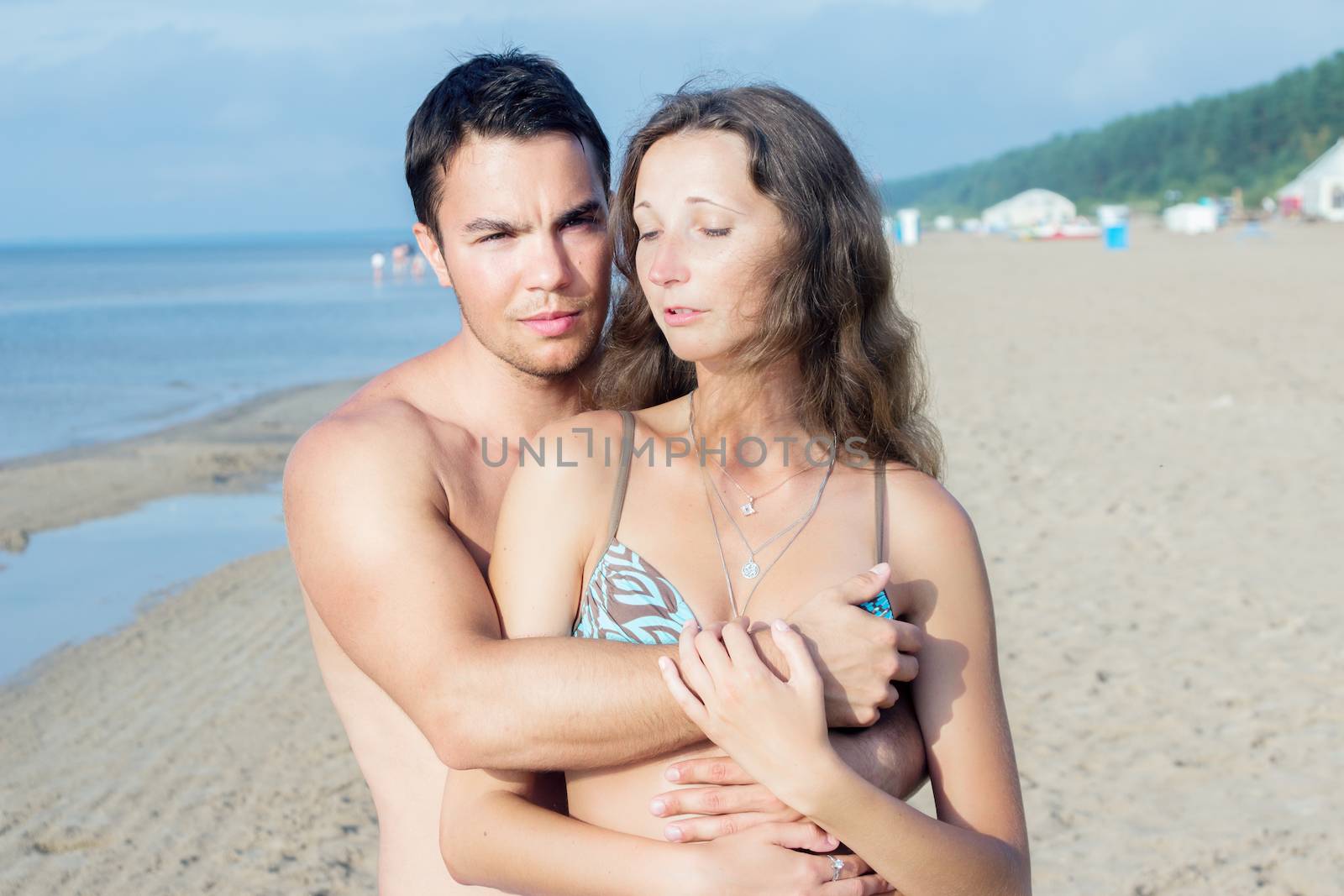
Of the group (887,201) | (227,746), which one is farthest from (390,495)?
(227,746)

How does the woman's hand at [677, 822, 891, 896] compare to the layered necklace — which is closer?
the woman's hand at [677, 822, 891, 896]

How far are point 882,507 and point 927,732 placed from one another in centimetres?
42

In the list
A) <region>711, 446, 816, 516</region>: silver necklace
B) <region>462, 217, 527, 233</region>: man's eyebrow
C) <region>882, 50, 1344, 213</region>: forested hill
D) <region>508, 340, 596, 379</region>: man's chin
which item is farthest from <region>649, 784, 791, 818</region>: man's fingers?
<region>882, 50, 1344, 213</region>: forested hill

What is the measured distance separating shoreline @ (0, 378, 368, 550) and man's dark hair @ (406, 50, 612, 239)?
8.90m

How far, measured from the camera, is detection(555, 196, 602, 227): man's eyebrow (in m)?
2.76

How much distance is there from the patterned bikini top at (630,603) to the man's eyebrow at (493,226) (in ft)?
2.51

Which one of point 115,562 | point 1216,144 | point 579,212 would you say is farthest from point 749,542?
point 1216,144

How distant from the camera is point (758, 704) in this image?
2.01 meters

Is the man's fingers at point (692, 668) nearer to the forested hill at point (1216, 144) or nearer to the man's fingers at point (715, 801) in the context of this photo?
the man's fingers at point (715, 801)

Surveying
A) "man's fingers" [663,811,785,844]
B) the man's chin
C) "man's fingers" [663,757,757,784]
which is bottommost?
"man's fingers" [663,811,785,844]

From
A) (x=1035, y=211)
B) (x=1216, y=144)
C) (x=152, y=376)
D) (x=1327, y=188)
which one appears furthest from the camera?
(x=1216, y=144)

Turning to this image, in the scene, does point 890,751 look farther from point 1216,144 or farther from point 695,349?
point 1216,144

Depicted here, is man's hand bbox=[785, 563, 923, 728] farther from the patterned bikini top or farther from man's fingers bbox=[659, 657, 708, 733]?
man's fingers bbox=[659, 657, 708, 733]

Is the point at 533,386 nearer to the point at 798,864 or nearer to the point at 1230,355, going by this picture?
the point at 798,864
